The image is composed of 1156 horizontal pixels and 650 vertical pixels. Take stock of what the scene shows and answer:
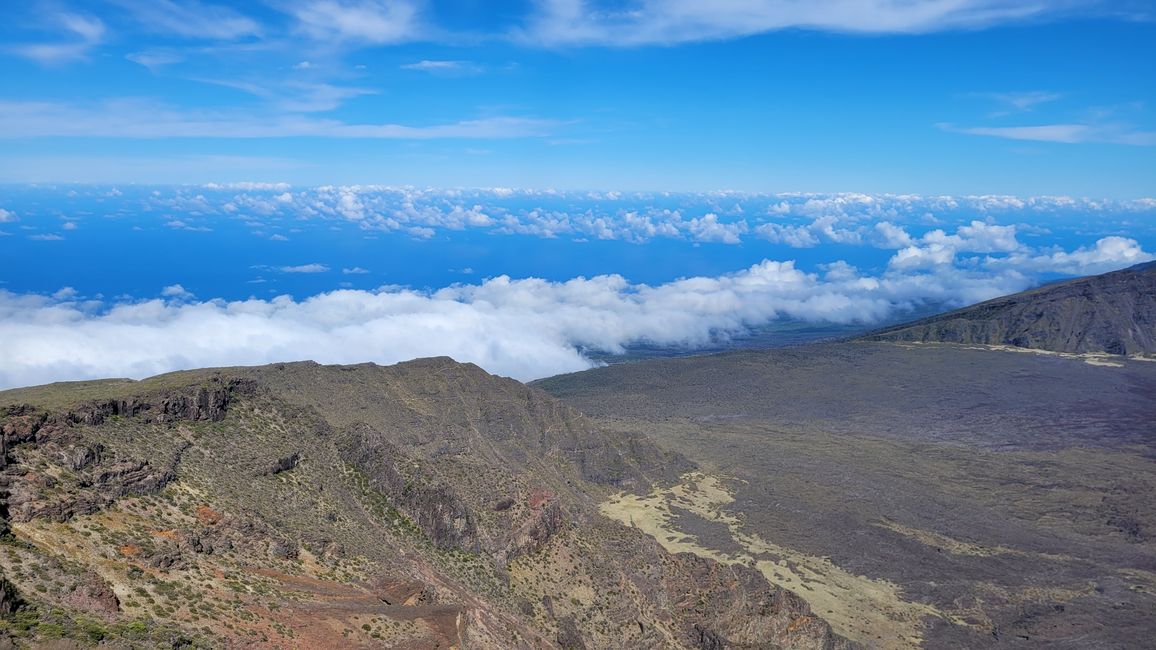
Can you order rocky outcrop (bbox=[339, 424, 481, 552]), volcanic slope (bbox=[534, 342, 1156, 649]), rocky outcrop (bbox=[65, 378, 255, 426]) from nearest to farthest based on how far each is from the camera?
rocky outcrop (bbox=[65, 378, 255, 426]), rocky outcrop (bbox=[339, 424, 481, 552]), volcanic slope (bbox=[534, 342, 1156, 649])

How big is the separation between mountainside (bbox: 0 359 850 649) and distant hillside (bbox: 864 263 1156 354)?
164145 mm

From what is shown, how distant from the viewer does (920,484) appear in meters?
95.1

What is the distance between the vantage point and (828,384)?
15125cm

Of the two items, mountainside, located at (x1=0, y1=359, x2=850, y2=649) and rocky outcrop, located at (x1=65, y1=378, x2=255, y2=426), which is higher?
rocky outcrop, located at (x1=65, y1=378, x2=255, y2=426)

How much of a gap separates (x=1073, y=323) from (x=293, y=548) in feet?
681

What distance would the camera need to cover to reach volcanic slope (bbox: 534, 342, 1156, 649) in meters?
63.7

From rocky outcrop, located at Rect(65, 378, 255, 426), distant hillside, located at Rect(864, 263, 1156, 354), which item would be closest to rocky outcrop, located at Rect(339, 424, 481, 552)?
rocky outcrop, located at Rect(65, 378, 255, 426)

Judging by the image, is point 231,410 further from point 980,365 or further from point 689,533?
point 980,365

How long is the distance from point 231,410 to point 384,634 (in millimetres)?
19236

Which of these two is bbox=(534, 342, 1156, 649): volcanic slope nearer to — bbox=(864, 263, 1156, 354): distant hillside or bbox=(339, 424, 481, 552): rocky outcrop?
bbox=(864, 263, 1156, 354): distant hillside

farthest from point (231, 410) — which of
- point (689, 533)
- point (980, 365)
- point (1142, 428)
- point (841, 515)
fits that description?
point (980, 365)

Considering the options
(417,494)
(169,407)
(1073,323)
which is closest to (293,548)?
(417,494)

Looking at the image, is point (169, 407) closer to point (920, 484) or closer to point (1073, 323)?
point (920, 484)

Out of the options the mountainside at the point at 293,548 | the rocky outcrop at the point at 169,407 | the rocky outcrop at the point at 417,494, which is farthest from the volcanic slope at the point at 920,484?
the rocky outcrop at the point at 169,407
